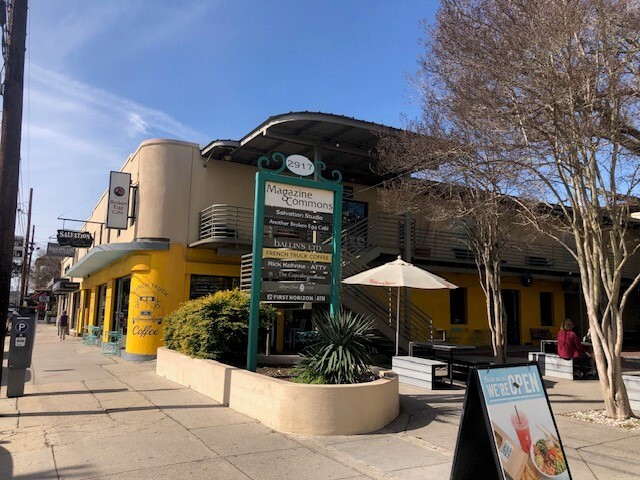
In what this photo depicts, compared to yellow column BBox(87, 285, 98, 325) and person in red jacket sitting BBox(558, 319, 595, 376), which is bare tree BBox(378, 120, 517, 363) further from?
yellow column BBox(87, 285, 98, 325)

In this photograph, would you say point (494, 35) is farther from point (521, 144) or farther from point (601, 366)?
point (601, 366)

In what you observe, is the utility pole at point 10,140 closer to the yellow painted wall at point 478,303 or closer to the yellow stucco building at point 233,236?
the yellow stucco building at point 233,236

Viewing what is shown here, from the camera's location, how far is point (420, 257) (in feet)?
61.1

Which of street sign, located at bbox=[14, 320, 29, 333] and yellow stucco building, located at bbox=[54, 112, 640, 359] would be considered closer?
street sign, located at bbox=[14, 320, 29, 333]

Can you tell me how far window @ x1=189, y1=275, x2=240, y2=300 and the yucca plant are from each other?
9893 mm

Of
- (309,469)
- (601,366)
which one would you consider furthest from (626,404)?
(309,469)

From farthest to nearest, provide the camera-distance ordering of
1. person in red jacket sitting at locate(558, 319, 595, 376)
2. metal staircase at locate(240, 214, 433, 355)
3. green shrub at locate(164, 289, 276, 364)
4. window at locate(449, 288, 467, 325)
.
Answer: window at locate(449, 288, 467, 325)
metal staircase at locate(240, 214, 433, 355)
person in red jacket sitting at locate(558, 319, 595, 376)
green shrub at locate(164, 289, 276, 364)

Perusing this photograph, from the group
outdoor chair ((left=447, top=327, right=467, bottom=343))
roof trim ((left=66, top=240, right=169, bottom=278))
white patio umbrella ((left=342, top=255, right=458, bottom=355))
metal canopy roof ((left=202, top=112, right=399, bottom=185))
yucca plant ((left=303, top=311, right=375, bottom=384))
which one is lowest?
outdoor chair ((left=447, top=327, right=467, bottom=343))

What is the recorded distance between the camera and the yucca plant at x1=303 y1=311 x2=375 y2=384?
7.42 meters

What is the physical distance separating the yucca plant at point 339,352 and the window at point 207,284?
9893 mm

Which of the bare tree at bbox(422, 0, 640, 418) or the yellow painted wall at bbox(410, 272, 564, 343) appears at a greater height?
the bare tree at bbox(422, 0, 640, 418)

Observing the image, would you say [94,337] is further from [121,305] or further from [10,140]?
[10,140]

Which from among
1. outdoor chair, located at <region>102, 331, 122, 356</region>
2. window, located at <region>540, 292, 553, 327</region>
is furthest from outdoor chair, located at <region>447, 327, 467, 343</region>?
outdoor chair, located at <region>102, 331, 122, 356</region>

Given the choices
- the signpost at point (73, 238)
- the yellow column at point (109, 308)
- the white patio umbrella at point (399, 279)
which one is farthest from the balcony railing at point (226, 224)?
the signpost at point (73, 238)
